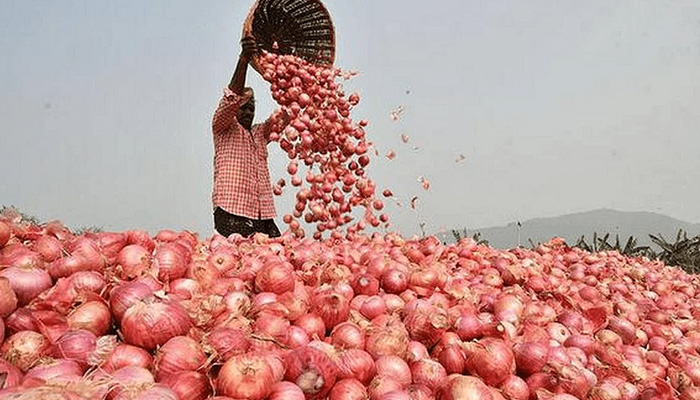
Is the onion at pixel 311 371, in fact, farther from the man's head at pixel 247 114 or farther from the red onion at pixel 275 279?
the man's head at pixel 247 114

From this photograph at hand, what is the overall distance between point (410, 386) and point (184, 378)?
723mm

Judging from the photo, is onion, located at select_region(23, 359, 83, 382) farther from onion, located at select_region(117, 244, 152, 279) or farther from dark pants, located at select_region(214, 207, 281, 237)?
dark pants, located at select_region(214, 207, 281, 237)

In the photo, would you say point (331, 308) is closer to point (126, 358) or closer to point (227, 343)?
point (227, 343)

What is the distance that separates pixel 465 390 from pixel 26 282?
1680mm

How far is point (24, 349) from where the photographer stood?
6.12ft

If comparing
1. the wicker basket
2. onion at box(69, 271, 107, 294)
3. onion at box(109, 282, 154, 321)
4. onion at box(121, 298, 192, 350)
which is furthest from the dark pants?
onion at box(121, 298, 192, 350)

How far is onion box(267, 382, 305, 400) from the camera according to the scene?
5.61 ft

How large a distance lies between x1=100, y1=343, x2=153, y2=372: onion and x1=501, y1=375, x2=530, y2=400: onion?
1250mm

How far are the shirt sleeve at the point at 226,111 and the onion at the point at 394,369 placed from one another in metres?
4.24

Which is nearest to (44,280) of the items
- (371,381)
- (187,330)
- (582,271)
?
(187,330)

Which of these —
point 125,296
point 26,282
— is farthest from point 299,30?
point 125,296

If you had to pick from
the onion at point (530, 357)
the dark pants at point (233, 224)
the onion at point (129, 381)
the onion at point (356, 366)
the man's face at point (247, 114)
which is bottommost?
the dark pants at point (233, 224)

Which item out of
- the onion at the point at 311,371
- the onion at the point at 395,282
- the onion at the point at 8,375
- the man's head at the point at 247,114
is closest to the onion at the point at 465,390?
the onion at the point at 311,371

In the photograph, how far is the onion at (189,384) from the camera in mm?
1702
